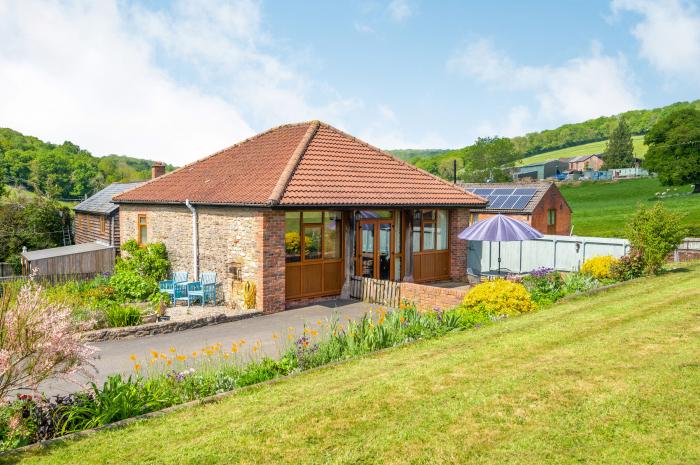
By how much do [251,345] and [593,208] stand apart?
190 ft

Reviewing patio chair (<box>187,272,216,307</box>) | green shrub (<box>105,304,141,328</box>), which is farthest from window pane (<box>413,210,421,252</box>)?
green shrub (<box>105,304,141,328</box>)

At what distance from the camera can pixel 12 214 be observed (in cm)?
3809

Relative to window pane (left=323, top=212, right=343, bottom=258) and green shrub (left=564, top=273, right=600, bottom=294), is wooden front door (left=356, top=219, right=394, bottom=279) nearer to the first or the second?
window pane (left=323, top=212, right=343, bottom=258)

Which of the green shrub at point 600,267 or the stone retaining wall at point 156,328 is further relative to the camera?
the green shrub at point 600,267

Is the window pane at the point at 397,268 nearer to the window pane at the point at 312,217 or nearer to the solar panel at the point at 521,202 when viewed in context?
the window pane at the point at 312,217

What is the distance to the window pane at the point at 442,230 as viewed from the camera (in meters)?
21.1

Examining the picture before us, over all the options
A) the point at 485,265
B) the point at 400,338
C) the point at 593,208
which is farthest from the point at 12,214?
the point at 593,208

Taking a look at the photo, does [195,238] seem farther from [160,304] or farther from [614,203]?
[614,203]

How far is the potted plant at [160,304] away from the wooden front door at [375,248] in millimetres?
6222

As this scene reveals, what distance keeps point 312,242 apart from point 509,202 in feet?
72.6

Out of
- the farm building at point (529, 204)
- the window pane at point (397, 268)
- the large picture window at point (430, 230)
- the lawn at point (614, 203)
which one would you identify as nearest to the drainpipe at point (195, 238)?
the window pane at point (397, 268)

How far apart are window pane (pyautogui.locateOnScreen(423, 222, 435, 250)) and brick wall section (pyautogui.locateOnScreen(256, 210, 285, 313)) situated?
6.57 metres

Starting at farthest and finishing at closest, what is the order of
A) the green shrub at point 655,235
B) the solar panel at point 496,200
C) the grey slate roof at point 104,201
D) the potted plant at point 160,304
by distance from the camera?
the solar panel at point 496,200 → the grey slate roof at point 104,201 → the green shrub at point 655,235 → the potted plant at point 160,304

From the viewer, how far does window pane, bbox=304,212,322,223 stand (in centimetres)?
1717
